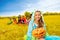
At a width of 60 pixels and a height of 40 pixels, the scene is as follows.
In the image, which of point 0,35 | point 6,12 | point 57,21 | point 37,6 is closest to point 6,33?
point 0,35

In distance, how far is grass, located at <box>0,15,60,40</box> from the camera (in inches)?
144

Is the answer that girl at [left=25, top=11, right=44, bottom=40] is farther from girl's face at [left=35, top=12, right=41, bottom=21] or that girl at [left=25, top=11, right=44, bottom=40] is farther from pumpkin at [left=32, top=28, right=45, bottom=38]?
pumpkin at [left=32, top=28, right=45, bottom=38]

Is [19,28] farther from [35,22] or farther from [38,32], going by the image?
[38,32]

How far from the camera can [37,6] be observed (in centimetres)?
382

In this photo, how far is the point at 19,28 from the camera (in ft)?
13.2

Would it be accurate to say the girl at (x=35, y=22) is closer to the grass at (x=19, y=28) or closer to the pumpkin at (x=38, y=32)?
the pumpkin at (x=38, y=32)

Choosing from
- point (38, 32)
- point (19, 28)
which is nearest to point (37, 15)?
point (38, 32)

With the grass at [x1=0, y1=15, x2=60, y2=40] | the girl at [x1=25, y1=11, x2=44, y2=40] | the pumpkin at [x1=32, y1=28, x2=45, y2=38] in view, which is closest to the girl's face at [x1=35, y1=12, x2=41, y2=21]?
the girl at [x1=25, y1=11, x2=44, y2=40]

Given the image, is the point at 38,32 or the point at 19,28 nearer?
the point at 38,32

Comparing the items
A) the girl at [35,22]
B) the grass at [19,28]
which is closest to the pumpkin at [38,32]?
the girl at [35,22]

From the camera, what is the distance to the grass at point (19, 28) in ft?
12.0

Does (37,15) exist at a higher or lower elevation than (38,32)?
higher

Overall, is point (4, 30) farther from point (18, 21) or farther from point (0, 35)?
point (18, 21)

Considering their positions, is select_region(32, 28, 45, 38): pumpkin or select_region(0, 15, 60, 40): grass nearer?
select_region(32, 28, 45, 38): pumpkin
